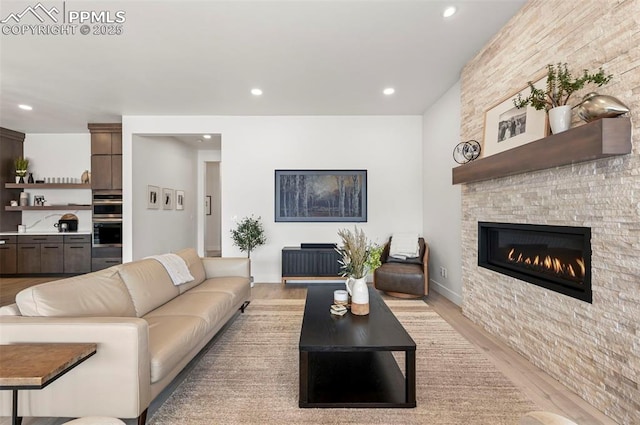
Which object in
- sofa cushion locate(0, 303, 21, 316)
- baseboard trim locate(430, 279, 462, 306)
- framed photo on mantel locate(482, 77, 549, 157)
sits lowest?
baseboard trim locate(430, 279, 462, 306)

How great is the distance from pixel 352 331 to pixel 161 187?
5498 millimetres

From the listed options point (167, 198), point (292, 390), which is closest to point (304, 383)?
point (292, 390)

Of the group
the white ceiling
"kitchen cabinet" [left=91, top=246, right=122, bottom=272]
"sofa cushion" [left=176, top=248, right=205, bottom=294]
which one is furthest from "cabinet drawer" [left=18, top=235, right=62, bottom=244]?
"sofa cushion" [left=176, top=248, right=205, bottom=294]

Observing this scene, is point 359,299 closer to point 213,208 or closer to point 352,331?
point 352,331

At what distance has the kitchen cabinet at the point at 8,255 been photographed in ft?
18.3

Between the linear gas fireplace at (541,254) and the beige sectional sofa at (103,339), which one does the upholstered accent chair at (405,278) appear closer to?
the linear gas fireplace at (541,254)

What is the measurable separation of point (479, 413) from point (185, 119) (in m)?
5.58

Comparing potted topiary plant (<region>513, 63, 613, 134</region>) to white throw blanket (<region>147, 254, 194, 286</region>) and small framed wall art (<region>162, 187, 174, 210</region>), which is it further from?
small framed wall art (<region>162, 187, 174, 210</region>)

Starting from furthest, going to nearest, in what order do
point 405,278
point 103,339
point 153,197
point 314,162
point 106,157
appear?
1. point 153,197
2. point 106,157
3. point 314,162
4. point 405,278
5. point 103,339

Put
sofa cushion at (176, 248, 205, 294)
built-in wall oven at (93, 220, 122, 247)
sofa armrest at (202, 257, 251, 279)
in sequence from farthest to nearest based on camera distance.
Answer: built-in wall oven at (93, 220, 122, 247) < sofa armrest at (202, 257, 251, 279) < sofa cushion at (176, 248, 205, 294)

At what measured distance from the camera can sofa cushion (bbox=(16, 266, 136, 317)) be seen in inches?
68.4

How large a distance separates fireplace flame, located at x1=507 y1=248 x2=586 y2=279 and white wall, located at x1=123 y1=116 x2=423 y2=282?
2.53m

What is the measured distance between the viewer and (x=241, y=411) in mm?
1806

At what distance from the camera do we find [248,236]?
16.0 feet
